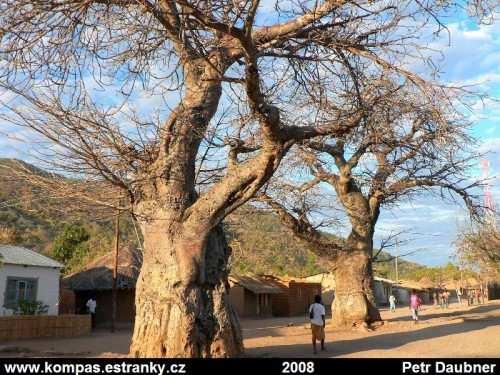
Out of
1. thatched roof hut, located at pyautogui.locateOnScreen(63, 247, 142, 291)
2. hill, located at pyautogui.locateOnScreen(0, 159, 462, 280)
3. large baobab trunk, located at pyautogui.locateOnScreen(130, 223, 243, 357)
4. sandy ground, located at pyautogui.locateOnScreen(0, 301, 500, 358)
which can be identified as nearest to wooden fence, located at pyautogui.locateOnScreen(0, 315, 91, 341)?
sandy ground, located at pyautogui.locateOnScreen(0, 301, 500, 358)

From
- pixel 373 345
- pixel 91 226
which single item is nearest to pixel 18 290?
pixel 91 226

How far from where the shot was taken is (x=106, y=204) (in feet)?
30.5

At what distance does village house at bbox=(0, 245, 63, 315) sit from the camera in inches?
838

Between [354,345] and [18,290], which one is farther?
[18,290]

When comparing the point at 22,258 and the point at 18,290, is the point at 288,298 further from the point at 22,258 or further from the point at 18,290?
the point at 18,290

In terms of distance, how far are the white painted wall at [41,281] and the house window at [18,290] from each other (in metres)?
0.17

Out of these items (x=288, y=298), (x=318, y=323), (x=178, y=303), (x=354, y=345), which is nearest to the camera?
(x=178, y=303)

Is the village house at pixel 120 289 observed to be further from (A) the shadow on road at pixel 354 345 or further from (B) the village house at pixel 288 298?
(A) the shadow on road at pixel 354 345

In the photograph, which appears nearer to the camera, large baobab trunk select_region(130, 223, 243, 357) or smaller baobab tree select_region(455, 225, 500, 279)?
large baobab trunk select_region(130, 223, 243, 357)

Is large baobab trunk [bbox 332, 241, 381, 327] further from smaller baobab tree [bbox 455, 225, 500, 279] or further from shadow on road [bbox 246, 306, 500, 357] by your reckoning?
smaller baobab tree [bbox 455, 225, 500, 279]

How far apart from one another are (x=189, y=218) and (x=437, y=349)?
651cm

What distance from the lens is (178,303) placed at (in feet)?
30.1

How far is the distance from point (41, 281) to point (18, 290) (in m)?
1.18

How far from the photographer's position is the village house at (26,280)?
69.9 ft
